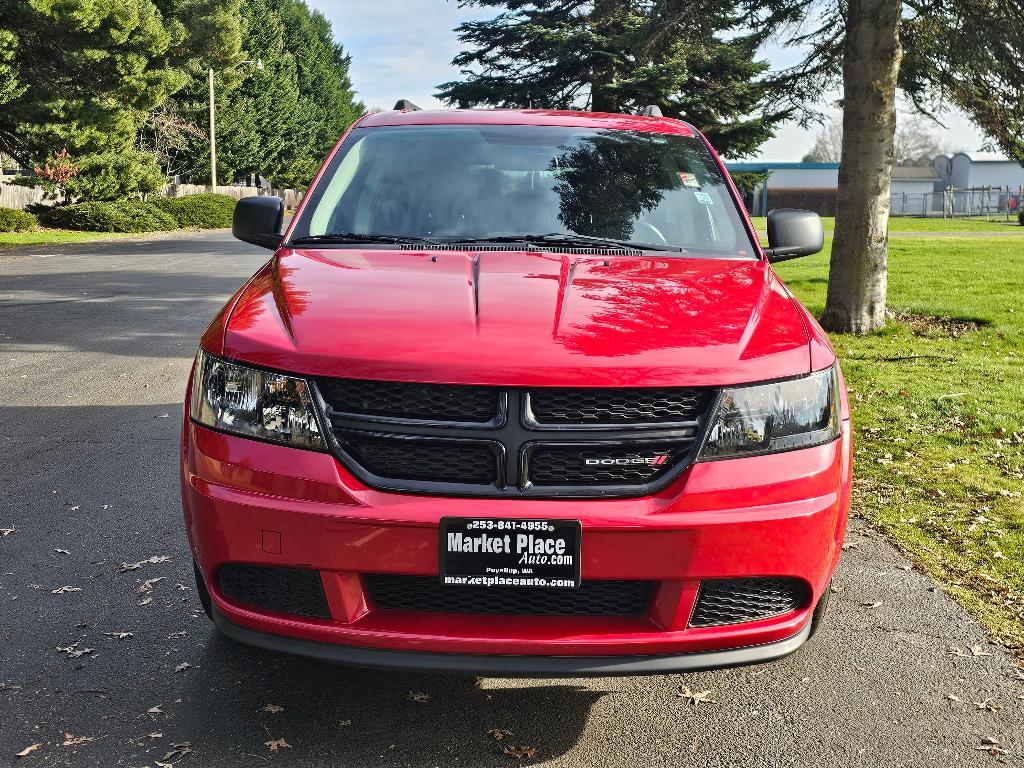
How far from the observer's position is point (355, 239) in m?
4.12

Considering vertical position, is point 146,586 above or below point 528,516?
below

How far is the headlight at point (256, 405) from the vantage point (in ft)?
9.56

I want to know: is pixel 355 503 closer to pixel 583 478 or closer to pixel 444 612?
pixel 444 612

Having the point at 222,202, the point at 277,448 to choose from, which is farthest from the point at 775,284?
the point at 222,202

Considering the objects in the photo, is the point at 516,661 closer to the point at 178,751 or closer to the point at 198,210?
the point at 178,751

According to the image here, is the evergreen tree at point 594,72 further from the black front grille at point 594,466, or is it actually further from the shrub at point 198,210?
the black front grille at point 594,466

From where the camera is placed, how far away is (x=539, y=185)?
14.6ft

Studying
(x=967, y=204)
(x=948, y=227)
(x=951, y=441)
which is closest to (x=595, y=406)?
(x=951, y=441)

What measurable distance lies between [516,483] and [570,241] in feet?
5.02

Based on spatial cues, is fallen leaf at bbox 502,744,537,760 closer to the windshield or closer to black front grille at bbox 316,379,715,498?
black front grille at bbox 316,379,715,498

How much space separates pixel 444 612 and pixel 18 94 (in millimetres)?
33267

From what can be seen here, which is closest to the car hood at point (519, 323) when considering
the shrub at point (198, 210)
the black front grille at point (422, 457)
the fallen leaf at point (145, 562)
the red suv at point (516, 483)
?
the red suv at point (516, 483)

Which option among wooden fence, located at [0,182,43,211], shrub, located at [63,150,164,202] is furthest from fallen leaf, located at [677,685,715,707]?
wooden fence, located at [0,182,43,211]

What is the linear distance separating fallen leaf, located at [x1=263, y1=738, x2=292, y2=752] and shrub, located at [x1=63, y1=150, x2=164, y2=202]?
1491 inches
